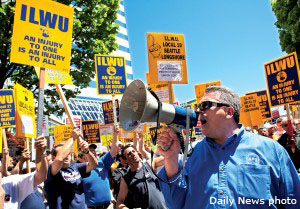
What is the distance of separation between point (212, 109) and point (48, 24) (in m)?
3.20

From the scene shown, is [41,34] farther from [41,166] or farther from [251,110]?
[251,110]

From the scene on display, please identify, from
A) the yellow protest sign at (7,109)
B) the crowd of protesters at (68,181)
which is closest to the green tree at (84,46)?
the yellow protest sign at (7,109)

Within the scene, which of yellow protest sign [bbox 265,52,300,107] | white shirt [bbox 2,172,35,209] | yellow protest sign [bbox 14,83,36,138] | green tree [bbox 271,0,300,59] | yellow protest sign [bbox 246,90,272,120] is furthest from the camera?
green tree [bbox 271,0,300,59]

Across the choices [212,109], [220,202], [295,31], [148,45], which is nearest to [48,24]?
[148,45]

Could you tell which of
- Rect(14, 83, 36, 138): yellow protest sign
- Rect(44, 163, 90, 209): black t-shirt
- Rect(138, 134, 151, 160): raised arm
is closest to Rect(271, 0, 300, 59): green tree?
Rect(138, 134, 151, 160): raised arm

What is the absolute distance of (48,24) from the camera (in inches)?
169

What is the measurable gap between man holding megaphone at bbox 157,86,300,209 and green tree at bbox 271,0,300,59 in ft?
47.0

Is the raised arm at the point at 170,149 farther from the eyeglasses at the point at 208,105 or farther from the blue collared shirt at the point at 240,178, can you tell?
the eyeglasses at the point at 208,105

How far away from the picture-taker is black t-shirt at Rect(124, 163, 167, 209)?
3.46 metres

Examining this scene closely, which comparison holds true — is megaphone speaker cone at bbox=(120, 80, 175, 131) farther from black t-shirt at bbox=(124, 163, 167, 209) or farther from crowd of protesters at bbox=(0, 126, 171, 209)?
black t-shirt at bbox=(124, 163, 167, 209)

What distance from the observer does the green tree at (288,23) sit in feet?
47.1

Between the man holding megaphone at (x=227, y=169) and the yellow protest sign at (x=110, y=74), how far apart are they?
15.2ft

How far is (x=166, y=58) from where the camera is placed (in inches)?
209

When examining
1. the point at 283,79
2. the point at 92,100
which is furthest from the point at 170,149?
the point at 92,100
